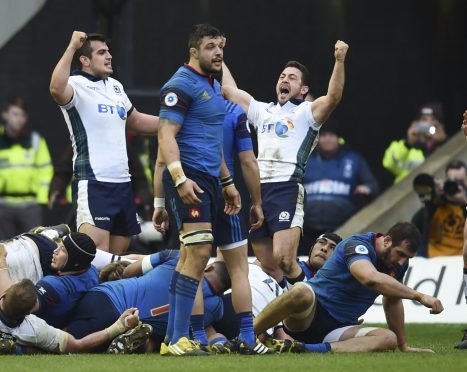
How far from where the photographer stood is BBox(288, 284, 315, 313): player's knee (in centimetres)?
1120

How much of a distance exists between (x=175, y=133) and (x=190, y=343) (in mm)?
1439

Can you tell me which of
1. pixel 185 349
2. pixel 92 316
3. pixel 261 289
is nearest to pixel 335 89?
pixel 261 289

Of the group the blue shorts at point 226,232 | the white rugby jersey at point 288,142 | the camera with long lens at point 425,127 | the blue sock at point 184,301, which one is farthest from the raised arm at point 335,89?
the camera with long lens at point 425,127

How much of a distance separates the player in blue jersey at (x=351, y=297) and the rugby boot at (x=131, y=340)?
2.84 feet

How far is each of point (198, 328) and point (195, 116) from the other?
4.88 feet

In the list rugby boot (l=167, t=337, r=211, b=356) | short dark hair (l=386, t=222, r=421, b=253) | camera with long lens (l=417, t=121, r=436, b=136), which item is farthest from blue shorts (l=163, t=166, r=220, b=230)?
camera with long lens (l=417, t=121, r=436, b=136)

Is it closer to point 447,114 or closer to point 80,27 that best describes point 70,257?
point 80,27

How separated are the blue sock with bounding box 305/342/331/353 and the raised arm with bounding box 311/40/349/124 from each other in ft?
7.93

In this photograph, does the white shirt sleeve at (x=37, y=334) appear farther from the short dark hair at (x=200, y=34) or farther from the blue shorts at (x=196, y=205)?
the short dark hair at (x=200, y=34)

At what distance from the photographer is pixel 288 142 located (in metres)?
13.4

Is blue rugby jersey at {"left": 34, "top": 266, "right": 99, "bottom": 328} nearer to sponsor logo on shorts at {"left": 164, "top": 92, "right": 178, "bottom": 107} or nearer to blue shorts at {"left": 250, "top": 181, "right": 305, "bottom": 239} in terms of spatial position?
sponsor logo on shorts at {"left": 164, "top": 92, "right": 178, "bottom": 107}

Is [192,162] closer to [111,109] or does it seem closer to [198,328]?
[198,328]

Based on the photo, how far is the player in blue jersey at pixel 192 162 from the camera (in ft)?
34.4

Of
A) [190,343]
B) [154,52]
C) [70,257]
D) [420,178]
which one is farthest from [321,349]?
[154,52]
